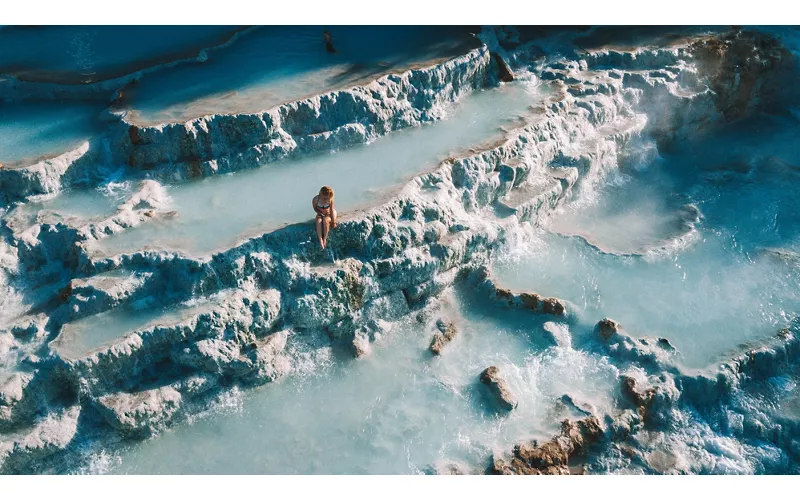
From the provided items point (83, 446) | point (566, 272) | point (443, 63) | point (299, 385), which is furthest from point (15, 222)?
point (566, 272)

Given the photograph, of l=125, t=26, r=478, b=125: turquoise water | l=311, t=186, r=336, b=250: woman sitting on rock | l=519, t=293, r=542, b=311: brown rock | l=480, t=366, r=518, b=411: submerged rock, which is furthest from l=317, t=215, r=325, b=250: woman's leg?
l=519, t=293, r=542, b=311: brown rock

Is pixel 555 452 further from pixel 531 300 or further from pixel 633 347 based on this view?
pixel 531 300

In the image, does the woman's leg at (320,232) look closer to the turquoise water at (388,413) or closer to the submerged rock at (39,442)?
the turquoise water at (388,413)

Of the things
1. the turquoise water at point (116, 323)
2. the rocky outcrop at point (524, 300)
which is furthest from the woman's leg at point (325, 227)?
the rocky outcrop at point (524, 300)

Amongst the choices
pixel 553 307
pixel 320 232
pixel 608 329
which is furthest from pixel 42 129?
pixel 608 329

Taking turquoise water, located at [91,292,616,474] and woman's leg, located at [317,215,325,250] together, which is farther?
woman's leg, located at [317,215,325,250]

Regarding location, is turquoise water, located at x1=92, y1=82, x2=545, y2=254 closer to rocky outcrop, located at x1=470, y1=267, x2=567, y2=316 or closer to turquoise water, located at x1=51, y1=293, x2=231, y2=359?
turquoise water, located at x1=51, y1=293, x2=231, y2=359

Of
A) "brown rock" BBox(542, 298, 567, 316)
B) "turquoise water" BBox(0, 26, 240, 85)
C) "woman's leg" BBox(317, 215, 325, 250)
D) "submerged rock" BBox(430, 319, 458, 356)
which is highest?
"turquoise water" BBox(0, 26, 240, 85)
